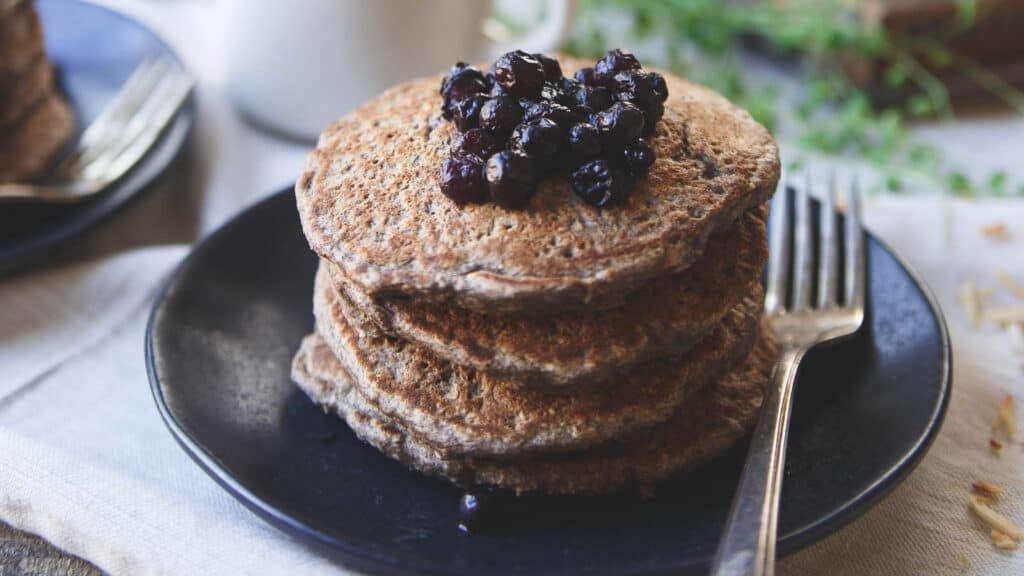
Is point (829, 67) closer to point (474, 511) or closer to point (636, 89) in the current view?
point (636, 89)

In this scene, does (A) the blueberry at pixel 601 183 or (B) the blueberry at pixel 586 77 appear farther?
(B) the blueberry at pixel 586 77

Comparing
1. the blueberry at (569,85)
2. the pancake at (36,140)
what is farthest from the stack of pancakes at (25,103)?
the blueberry at (569,85)

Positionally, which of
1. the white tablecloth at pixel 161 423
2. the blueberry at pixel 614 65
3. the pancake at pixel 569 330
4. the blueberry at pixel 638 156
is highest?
the blueberry at pixel 614 65

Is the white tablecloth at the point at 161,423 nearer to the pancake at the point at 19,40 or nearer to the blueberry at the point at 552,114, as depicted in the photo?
the pancake at the point at 19,40

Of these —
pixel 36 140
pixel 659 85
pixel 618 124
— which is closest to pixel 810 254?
pixel 659 85

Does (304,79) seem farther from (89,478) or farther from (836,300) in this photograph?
(836,300)

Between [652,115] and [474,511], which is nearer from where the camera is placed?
[474,511]

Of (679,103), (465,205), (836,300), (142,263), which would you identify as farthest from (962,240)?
(142,263)
